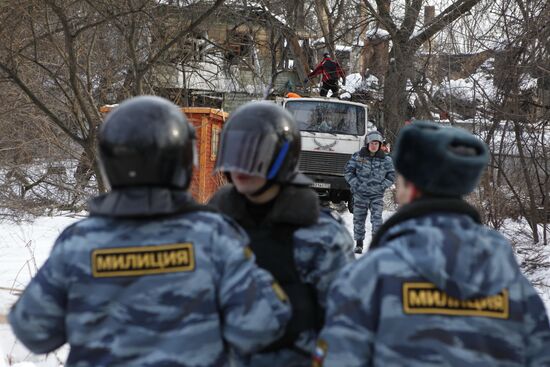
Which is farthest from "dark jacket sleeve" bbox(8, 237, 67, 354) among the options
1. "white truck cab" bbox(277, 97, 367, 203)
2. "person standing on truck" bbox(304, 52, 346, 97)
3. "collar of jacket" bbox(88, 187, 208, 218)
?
"person standing on truck" bbox(304, 52, 346, 97)

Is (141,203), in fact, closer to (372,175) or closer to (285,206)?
(285,206)

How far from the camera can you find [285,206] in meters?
2.37

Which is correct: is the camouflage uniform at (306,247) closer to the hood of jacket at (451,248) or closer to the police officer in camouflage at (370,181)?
the hood of jacket at (451,248)

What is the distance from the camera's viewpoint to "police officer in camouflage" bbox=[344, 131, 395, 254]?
10.0 meters

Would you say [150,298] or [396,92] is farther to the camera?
[396,92]

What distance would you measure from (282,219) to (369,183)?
7819mm

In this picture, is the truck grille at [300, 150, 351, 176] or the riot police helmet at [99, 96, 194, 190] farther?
the truck grille at [300, 150, 351, 176]

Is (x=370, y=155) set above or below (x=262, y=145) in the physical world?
below

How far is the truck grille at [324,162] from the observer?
1565cm

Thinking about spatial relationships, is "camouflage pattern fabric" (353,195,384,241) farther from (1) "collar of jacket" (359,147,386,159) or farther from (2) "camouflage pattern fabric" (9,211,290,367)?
(2) "camouflage pattern fabric" (9,211,290,367)

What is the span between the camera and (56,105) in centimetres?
1241

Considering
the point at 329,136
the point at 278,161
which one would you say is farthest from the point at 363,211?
the point at 278,161

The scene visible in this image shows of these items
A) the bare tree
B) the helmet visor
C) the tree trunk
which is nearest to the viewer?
the helmet visor

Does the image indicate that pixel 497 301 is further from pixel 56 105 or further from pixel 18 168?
pixel 18 168
